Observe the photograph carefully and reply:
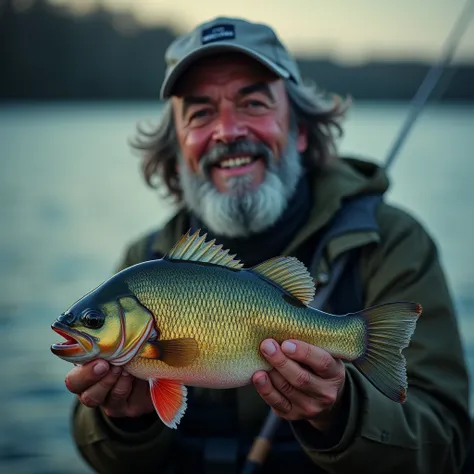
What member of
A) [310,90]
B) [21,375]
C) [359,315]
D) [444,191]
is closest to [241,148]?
[310,90]

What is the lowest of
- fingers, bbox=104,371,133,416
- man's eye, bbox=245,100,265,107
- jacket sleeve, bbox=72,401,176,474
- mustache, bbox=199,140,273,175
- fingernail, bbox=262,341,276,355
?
jacket sleeve, bbox=72,401,176,474

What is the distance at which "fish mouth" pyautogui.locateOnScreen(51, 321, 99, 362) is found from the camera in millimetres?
2406

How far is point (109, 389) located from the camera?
2.86m

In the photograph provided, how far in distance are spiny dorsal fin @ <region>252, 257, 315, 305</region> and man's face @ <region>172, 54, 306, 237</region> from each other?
1.18 m

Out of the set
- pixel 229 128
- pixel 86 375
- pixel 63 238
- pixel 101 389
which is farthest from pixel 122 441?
pixel 63 238

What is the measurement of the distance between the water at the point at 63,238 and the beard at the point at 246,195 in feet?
4.97

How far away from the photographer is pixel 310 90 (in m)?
4.64

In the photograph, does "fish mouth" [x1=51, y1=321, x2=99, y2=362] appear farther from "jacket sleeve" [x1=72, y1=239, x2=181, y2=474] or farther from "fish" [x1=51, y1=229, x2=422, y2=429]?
"jacket sleeve" [x1=72, y1=239, x2=181, y2=474]

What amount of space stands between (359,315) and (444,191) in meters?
19.5

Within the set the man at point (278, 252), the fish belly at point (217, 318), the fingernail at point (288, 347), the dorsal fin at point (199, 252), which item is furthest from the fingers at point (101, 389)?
the fingernail at point (288, 347)

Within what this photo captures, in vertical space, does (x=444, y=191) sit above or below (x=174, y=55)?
below

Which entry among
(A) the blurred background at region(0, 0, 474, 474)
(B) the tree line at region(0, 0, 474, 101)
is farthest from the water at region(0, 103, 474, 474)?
(B) the tree line at region(0, 0, 474, 101)

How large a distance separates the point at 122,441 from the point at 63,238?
12.3 m

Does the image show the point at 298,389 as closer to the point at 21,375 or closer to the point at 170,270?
the point at 170,270
